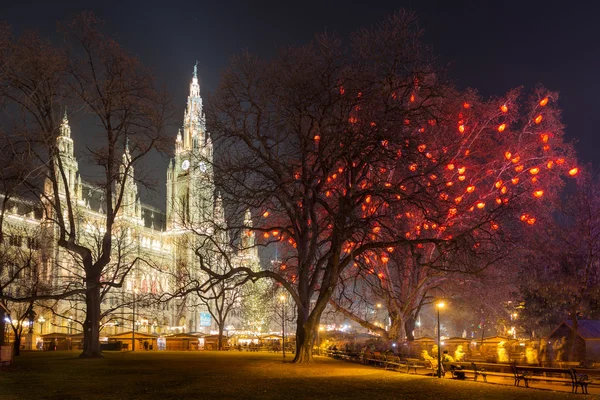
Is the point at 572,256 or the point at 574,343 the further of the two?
the point at 572,256

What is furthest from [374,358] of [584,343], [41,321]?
[41,321]

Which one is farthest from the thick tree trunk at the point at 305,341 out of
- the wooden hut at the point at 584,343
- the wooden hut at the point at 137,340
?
the wooden hut at the point at 137,340

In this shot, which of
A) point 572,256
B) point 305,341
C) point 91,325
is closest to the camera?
point 305,341

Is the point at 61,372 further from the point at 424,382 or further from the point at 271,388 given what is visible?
the point at 424,382

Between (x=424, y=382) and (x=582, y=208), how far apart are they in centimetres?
1918

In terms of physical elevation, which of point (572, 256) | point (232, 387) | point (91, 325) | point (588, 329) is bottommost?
point (232, 387)

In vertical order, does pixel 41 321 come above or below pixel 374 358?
below

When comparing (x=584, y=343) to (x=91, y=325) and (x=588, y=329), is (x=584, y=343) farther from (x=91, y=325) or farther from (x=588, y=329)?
(x=91, y=325)

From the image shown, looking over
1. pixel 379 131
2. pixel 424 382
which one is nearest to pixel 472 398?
pixel 424 382

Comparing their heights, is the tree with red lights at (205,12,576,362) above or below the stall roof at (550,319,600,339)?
above

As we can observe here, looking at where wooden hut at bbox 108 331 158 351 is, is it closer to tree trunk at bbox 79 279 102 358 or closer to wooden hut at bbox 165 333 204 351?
wooden hut at bbox 165 333 204 351

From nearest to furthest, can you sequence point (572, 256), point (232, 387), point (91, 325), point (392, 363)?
point (232, 387) < point (392, 363) < point (91, 325) < point (572, 256)

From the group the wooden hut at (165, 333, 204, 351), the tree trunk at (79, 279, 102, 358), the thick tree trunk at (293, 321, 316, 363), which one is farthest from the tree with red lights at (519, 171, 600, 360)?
the wooden hut at (165, 333, 204, 351)

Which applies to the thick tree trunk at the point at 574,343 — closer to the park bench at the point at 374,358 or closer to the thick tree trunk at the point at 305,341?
the park bench at the point at 374,358
